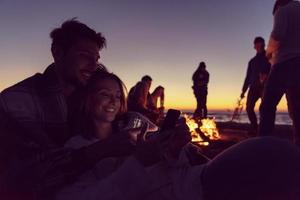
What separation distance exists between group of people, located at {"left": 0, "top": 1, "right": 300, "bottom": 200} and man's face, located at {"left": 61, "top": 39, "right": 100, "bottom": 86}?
0.03 feet

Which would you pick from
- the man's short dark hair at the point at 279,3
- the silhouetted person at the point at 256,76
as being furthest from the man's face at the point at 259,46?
the man's short dark hair at the point at 279,3

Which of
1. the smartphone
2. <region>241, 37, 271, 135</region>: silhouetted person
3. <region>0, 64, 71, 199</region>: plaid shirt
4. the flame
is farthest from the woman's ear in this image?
the flame

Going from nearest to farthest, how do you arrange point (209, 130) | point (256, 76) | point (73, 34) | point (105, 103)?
point (105, 103) < point (73, 34) < point (256, 76) < point (209, 130)

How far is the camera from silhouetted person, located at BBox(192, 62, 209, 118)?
1425 cm

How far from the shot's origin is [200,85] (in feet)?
47.1

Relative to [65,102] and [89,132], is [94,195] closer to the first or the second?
[89,132]

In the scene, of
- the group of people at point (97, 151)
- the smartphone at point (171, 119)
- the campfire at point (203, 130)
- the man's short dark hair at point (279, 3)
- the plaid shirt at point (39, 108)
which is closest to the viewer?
the group of people at point (97, 151)

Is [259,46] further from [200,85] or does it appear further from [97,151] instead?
[97,151]

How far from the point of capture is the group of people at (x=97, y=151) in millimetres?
2031

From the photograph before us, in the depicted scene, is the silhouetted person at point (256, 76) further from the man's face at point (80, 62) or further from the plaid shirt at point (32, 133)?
the plaid shirt at point (32, 133)

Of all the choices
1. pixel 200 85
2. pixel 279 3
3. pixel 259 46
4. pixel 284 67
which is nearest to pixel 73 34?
pixel 284 67

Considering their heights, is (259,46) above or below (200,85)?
above

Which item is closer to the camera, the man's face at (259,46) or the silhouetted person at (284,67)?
the silhouetted person at (284,67)

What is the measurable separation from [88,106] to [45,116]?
0.38 m
